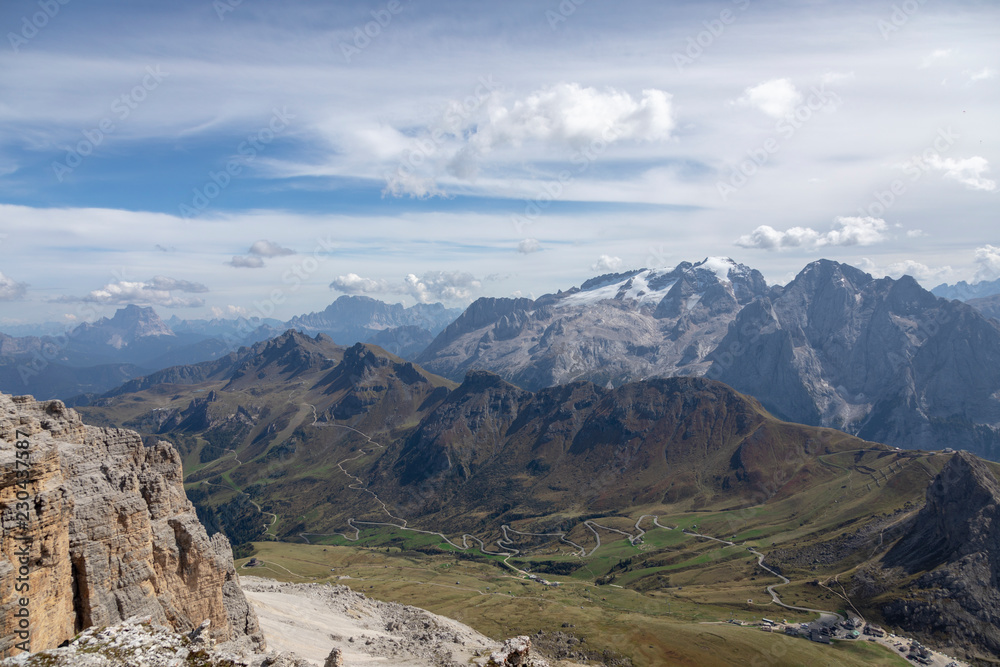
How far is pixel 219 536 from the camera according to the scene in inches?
3253

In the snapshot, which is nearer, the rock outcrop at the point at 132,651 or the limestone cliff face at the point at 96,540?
the rock outcrop at the point at 132,651

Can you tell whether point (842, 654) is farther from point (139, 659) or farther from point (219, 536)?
point (139, 659)

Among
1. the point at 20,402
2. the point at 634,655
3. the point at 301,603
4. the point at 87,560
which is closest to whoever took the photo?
the point at 87,560

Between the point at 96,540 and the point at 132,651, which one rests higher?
the point at 96,540

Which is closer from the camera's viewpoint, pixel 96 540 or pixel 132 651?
pixel 132 651

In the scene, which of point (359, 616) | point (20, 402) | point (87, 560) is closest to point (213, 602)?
point (87, 560)

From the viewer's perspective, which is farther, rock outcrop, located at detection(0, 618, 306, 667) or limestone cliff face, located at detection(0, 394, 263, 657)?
limestone cliff face, located at detection(0, 394, 263, 657)

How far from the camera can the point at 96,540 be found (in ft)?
168

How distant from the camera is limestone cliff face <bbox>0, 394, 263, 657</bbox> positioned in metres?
40.4

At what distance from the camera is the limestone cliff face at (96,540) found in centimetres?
4044

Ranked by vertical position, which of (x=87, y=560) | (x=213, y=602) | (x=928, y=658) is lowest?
(x=928, y=658)

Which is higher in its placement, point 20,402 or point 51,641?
point 20,402

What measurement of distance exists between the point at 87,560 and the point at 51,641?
7.71 metres

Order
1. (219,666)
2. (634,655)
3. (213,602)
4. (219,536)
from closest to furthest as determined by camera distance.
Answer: (219,666) < (213,602) < (219,536) < (634,655)
